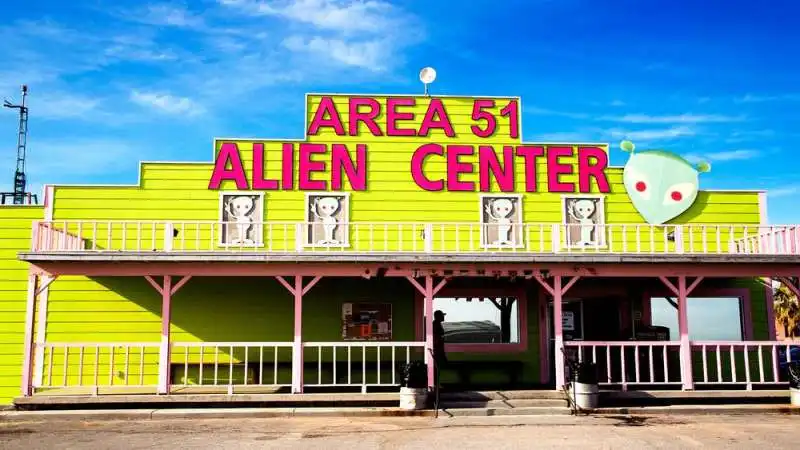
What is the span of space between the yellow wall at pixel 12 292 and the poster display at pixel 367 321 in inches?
295

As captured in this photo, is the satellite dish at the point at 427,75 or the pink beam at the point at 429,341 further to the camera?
the satellite dish at the point at 427,75

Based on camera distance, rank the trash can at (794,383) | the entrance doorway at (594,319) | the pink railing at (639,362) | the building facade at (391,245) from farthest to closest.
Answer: the entrance doorway at (594,319) → the building facade at (391,245) → the pink railing at (639,362) → the trash can at (794,383)

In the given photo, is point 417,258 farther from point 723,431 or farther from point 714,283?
point 714,283

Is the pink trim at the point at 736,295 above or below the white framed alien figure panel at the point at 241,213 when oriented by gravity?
below

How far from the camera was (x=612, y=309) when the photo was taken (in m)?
18.6

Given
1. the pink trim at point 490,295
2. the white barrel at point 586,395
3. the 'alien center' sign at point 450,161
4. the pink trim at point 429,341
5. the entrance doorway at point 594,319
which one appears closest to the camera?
the white barrel at point 586,395

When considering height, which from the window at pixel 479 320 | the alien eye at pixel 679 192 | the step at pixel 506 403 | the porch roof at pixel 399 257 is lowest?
the step at pixel 506 403

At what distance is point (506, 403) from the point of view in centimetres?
1414

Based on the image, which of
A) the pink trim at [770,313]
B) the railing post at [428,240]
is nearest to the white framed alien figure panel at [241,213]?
the railing post at [428,240]

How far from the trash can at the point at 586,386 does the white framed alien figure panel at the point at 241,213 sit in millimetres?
8112

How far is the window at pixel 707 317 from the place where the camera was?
17959mm

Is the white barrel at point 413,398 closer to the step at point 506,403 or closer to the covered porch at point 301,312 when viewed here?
the step at point 506,403

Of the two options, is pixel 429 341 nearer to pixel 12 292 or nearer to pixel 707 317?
pixel 707 317

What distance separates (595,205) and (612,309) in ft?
8.89
